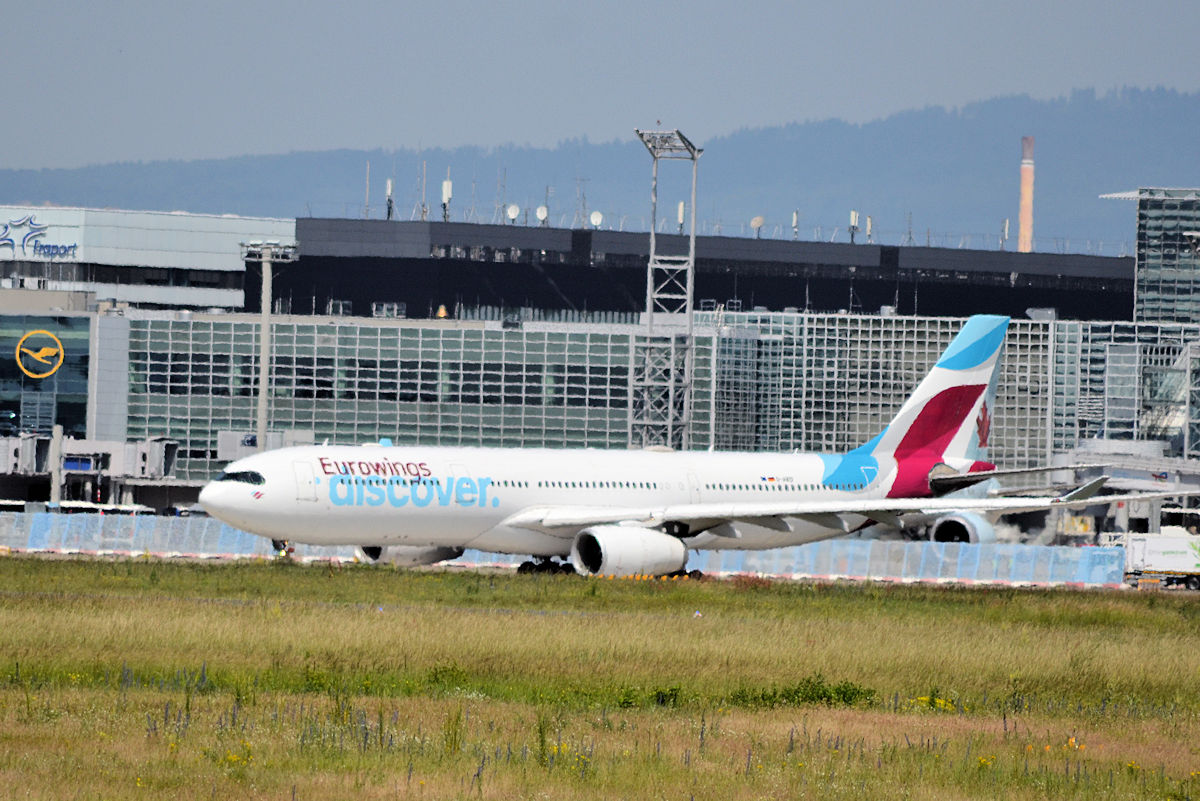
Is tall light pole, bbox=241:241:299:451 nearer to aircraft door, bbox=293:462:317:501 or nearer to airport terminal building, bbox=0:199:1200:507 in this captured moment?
airport terminal building, bbox=0:199:1200:507

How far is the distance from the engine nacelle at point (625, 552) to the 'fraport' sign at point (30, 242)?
132839 mm

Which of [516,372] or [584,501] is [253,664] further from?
[516,372]

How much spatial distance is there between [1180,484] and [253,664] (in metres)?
87.6

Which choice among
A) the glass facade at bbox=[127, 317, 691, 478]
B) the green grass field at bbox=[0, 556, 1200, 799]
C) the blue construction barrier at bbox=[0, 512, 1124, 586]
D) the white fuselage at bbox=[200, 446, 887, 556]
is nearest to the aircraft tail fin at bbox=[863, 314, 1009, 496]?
the white fuselage at bbox=[200, 446, 887, 556]

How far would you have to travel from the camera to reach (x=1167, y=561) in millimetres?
73750

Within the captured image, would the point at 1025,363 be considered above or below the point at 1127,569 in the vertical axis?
above

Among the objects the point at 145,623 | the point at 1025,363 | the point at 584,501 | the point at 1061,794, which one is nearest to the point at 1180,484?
the point at 1025,363

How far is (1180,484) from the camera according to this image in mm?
109750

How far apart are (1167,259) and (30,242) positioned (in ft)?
374

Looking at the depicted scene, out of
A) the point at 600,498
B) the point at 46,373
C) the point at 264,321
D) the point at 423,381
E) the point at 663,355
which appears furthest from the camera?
the point at 423,381

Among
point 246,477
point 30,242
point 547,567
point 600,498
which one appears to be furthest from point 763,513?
point 30,242

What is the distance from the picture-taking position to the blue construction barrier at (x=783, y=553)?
203 feet

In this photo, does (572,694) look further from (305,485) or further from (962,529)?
(962,529)

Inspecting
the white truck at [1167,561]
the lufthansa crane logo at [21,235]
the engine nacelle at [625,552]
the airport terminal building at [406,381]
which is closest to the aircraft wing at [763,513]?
the engine nacelle at [625,552]
